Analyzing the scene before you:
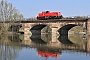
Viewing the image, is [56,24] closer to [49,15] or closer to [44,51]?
[49,15]

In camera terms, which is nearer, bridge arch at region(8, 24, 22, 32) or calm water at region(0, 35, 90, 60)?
calm water at region(0, 35, 90, 60)

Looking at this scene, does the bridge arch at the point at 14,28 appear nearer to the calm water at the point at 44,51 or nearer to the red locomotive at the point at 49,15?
the red locomotive at the point at 49,15

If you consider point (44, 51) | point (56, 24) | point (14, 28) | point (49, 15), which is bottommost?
point (44, 51)

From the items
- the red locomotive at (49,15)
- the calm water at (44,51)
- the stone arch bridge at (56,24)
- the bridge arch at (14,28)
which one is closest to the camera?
the calm water at (44,51)

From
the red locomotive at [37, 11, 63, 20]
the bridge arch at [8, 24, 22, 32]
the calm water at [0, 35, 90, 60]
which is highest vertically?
the red locomotive at [37, 11, 63, 20]

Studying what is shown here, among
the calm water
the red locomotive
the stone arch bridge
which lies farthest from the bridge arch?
the calm water

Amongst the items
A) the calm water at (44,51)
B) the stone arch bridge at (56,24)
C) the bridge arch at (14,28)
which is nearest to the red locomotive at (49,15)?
the stone arch bridge at (56,24)

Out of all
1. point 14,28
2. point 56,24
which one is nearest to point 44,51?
point 56,24

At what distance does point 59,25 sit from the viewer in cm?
6588

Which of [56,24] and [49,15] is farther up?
[49,15]

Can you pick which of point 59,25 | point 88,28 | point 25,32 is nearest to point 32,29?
point 25,32

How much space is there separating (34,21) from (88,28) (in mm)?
18888

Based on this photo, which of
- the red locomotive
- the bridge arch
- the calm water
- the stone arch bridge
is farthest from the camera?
the bridge arch

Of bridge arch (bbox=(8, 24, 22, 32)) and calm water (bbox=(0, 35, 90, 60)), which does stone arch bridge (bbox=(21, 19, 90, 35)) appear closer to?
bridge arch (bbox=(8, 24, 22, 32))
